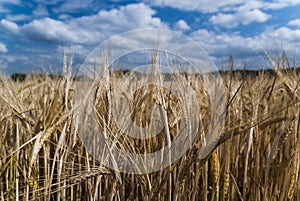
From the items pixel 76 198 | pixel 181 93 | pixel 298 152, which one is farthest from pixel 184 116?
pixel 76 198

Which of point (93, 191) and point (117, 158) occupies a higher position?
point (117, 158)

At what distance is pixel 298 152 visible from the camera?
100 cm

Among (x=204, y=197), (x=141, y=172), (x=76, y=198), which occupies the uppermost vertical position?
(x=141, y=172)

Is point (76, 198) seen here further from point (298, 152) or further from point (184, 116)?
point (298, 152)

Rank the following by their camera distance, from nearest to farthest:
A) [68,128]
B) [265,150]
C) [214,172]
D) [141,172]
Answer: [141,172] < [214,172] < [68,128] < [265,150]

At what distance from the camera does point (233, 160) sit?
53.4 inches

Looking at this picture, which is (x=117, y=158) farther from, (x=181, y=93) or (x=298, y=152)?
(x=298, y=152)

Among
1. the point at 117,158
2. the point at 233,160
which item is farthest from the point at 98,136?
the point at 233,160

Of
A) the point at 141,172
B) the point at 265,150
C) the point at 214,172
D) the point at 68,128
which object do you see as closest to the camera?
the point at 141,172

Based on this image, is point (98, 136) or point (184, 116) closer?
point (184, 116)

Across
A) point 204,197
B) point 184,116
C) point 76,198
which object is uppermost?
point 184,116

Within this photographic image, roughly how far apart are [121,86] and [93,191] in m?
0.45

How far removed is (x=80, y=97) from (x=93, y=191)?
36 centimetres

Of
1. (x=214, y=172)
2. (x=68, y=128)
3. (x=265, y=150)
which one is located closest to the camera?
(x=214, y=172)
